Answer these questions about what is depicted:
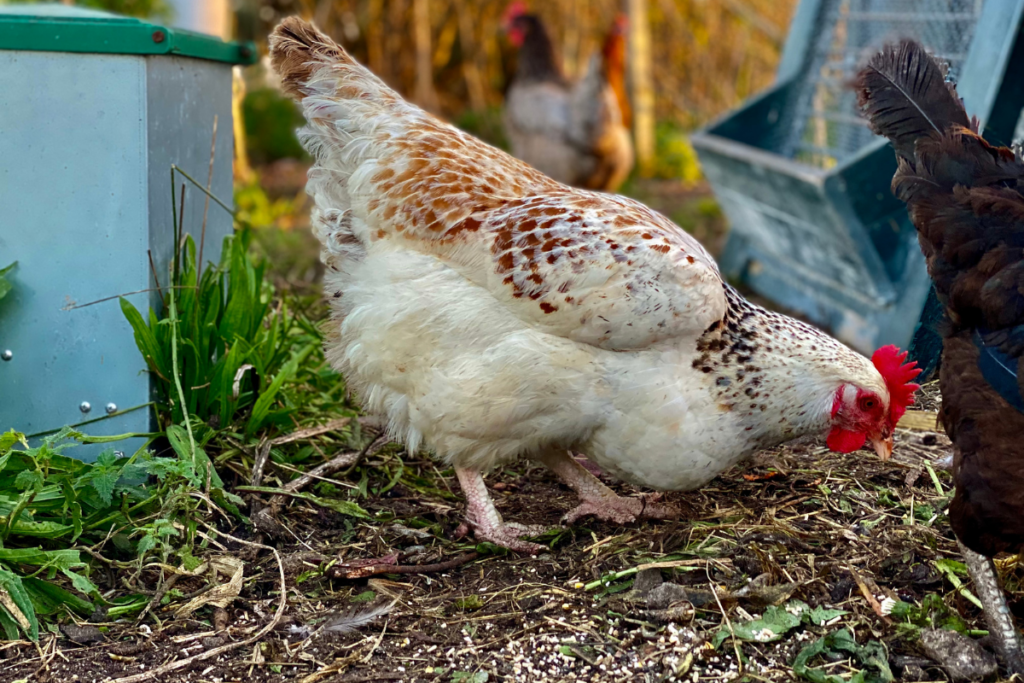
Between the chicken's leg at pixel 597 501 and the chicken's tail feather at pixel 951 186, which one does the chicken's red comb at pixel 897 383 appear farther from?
the chicken's leg at pixel 597 501

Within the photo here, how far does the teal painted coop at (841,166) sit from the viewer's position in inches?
157

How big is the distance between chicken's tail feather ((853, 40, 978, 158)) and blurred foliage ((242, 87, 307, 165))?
372 inches

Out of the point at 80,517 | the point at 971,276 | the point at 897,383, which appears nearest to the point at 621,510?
the point at 897,383

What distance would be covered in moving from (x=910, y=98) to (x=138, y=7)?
5.62m

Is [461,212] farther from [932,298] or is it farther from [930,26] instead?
[930,26]

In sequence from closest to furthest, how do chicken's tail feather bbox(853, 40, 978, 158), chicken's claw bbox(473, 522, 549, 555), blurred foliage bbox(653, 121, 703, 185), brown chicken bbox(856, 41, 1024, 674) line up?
brown chicken bbox(856, 41, 1024, 674)
chicken's tail feather bbox(853, 40, 978, 158)
chicken's claw bbox(473, 522, 549, 555)
blurred foliage bbox(653, 121, 703, 185)

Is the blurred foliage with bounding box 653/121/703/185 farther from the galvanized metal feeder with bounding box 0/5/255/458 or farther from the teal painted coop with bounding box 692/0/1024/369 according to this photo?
the galvanized metal feeder with bounding box 0/5/255/458

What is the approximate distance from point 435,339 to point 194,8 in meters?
4.05

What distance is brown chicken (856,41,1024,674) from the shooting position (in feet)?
7.32

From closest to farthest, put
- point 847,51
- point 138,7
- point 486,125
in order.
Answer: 1. point 847,51
2. point 138,7
3. point 486,125

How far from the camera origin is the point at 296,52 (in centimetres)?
300

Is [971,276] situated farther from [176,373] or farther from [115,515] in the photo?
[115,515]

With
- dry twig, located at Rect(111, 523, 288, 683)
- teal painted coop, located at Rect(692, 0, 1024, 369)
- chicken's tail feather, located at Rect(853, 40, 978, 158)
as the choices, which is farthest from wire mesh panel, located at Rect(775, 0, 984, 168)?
dry twig, located at Rect(111, 523, 288, 683)

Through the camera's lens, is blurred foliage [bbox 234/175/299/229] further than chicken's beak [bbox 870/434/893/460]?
Yes
